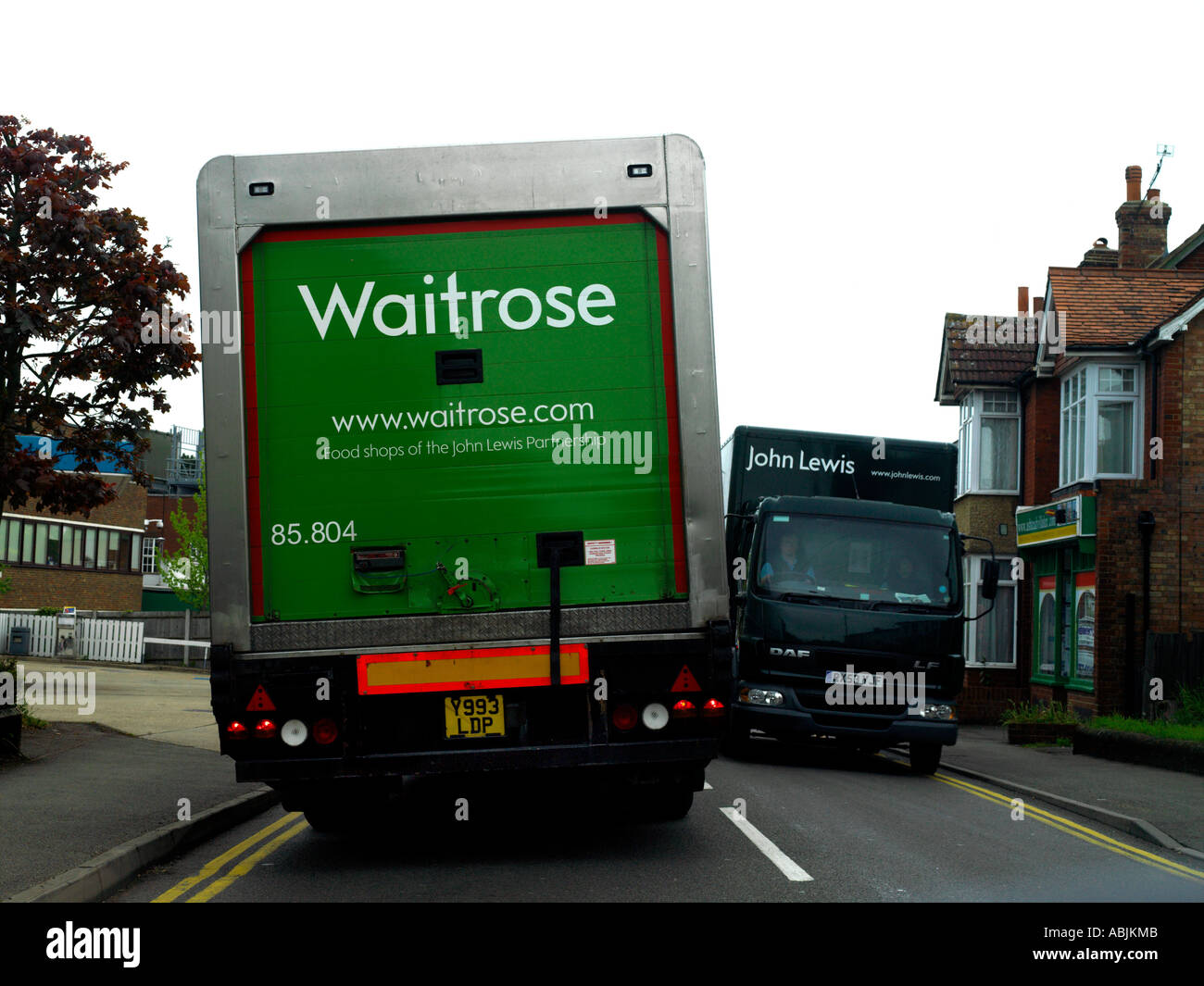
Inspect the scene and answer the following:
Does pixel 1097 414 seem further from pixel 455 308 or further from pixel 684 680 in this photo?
pixel 455 308

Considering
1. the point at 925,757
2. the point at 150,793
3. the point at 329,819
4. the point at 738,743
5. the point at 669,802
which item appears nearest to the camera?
the point at 669,802

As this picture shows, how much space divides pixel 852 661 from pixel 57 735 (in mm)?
8848

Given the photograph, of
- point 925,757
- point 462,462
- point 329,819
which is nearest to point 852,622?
point 925,757

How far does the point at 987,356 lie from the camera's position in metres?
30.1

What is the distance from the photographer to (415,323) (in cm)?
788

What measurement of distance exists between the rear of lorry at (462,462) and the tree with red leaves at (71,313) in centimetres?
636

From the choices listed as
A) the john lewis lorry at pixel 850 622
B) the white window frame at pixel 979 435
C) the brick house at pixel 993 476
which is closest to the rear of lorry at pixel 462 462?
the john lewis lorry at pixel 850 622

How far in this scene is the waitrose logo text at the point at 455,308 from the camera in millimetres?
7879

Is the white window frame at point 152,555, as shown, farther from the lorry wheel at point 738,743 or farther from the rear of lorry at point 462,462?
the rear of lorry at point 462,462

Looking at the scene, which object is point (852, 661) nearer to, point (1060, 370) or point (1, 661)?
point (1, 661)

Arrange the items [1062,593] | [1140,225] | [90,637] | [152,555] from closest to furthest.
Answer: [1062,593], [1140,225], [90,637], [152,555]

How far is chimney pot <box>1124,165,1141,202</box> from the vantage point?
31.9 m

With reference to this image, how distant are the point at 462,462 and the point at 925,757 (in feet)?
31.0
